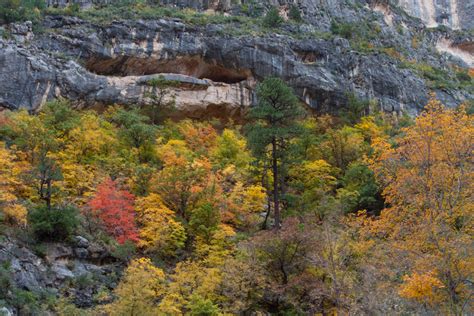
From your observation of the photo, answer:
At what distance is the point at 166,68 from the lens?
47.1 metres

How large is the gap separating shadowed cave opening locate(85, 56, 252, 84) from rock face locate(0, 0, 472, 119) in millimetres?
88

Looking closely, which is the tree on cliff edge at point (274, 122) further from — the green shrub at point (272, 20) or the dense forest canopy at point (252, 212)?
the green shrub at point (272, 20)

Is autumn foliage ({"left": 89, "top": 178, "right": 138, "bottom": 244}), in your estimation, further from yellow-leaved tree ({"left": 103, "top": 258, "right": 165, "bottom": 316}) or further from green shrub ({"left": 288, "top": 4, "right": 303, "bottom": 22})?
green shrub ({"left": 288, "top": 4, "right": 303, "bottom": 22})

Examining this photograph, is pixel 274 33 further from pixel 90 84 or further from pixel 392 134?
pixel 90 84

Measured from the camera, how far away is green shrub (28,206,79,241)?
21.4m

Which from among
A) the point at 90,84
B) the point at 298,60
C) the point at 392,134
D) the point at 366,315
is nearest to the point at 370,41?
the point at 298,60

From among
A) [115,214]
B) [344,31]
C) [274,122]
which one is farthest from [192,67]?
[115,214]

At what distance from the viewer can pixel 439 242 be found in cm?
1524

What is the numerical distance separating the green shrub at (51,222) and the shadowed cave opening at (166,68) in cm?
2522

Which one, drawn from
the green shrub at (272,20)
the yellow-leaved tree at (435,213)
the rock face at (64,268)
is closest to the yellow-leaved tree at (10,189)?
the rock face at (64,268)

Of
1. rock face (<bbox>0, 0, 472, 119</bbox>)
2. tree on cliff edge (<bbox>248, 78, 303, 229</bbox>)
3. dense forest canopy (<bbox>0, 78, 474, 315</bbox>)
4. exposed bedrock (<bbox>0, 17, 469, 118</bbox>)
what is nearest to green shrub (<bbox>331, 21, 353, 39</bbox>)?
rock face (<bbox>0, 0, 472, 119</bbox>)

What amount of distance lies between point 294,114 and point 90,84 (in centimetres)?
1994

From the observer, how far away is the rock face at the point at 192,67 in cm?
4041

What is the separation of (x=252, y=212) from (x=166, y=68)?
21.9 meters
